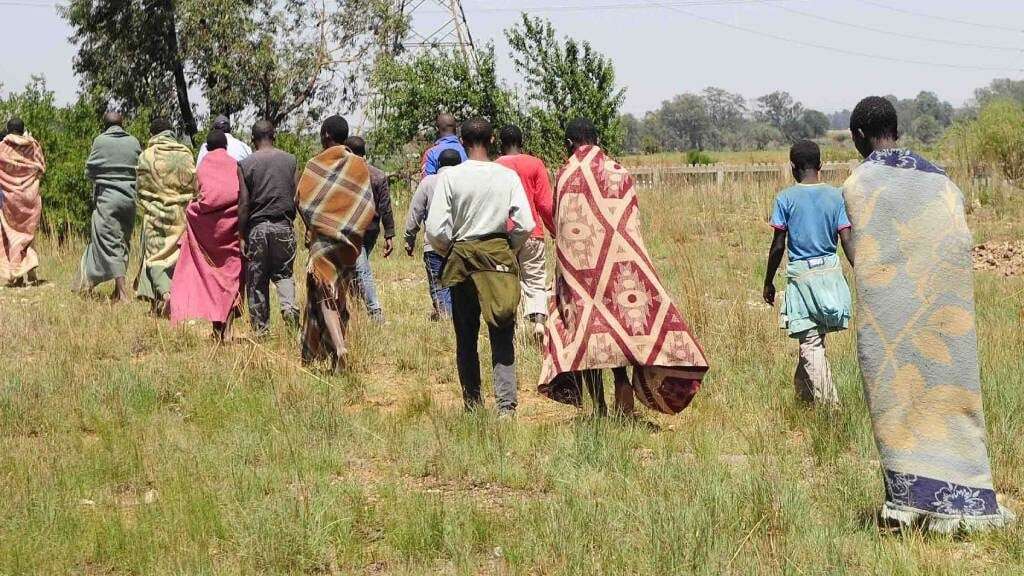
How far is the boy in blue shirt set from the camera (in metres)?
6.80

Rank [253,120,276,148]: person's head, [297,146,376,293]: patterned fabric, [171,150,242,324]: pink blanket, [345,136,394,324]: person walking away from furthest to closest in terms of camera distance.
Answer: [345,136,394,324]: person walking away → [171,150,242,324]: pink blanket → [253,120,276,148]: person's head → [297,146,376,293]: patterned fabric

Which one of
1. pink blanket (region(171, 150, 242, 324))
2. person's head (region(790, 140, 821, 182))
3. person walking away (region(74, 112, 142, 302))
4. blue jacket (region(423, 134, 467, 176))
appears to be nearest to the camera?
person's head (region(790, 140, 821, 182))

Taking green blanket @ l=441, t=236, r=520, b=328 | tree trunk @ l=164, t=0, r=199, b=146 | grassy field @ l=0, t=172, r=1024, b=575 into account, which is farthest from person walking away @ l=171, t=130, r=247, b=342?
tree trunk @ l=164, t=0, r=199, b=146

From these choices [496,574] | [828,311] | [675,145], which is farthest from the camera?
[675,145]

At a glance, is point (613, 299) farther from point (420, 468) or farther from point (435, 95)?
point (435, 95)

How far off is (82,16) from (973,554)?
32184 mm

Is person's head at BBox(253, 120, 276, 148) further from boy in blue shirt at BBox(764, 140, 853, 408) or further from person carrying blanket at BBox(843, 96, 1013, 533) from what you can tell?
person carrying blanket at BBox(843, 96, 1013, 533)

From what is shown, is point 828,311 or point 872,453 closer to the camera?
point 872,453

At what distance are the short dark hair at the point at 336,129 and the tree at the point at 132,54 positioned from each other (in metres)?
25.6

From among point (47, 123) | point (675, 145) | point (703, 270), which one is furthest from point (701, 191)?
point (675, 145)

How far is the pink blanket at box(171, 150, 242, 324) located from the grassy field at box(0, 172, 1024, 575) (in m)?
0.31

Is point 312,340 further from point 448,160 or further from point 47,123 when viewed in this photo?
point 47,123

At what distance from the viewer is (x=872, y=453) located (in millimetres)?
6066

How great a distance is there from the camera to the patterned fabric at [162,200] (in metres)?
10.9
